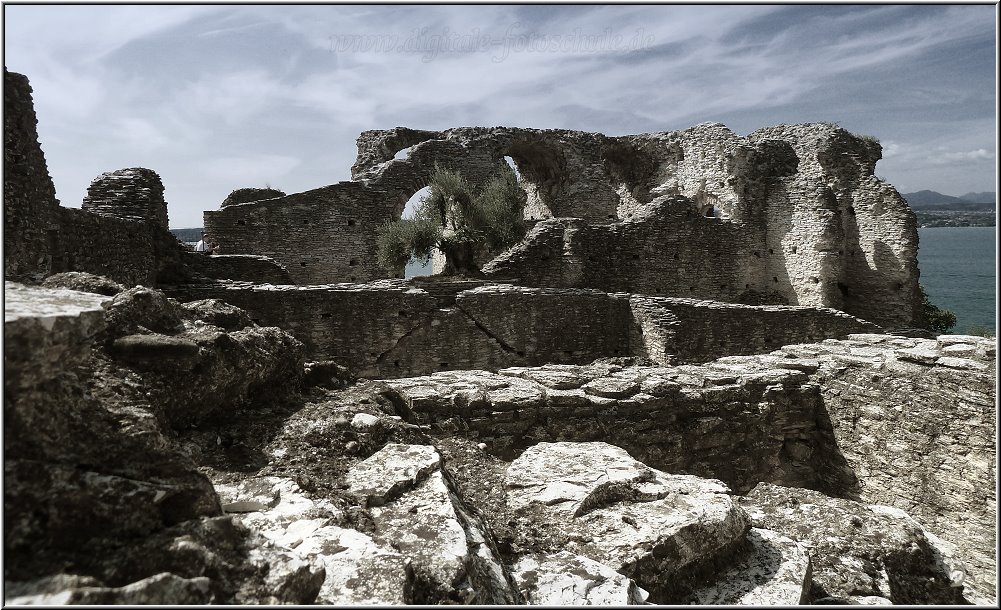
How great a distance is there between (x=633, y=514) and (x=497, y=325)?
677 cm

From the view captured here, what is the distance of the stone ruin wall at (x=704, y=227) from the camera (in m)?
14.5

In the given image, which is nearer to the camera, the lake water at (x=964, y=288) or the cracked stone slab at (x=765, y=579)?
the cracked stone slab at (x=765, y=579)

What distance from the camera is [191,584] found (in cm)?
157

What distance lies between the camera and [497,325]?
959cm

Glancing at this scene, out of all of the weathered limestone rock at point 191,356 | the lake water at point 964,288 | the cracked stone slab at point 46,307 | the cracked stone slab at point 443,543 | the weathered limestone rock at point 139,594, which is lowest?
the lake water at point 964,288

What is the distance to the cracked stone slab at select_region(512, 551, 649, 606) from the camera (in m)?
2.20

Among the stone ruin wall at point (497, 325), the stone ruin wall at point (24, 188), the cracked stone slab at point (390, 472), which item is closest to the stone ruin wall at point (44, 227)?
the stone ruin wall at point (24, 188)

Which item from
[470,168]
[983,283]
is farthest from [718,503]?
[983,283]

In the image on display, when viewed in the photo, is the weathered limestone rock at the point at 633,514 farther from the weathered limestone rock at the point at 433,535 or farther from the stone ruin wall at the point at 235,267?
the stone ruin wall at the point at 235,267

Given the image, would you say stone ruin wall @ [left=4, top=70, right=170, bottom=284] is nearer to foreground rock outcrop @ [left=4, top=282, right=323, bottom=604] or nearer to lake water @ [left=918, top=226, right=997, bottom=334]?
foreground rock outcrop @ [left=4, top=282, right=323, bottom=604]

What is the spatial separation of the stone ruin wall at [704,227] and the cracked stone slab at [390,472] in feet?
33.2

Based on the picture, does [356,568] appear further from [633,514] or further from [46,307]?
[633,514]

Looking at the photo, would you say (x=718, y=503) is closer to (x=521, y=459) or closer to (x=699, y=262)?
(x=521, y=459)

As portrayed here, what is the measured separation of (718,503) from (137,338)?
2949 millimetres
